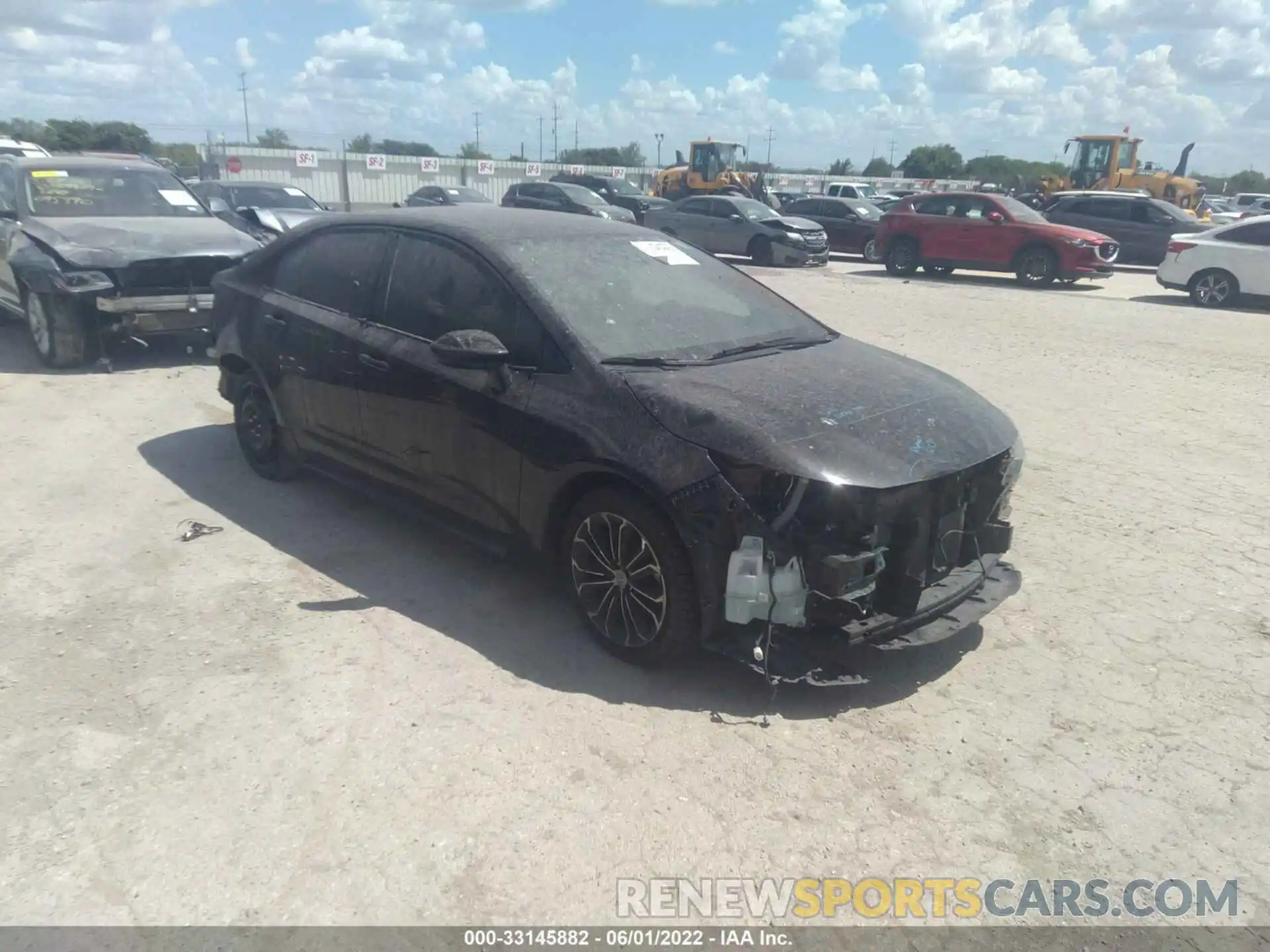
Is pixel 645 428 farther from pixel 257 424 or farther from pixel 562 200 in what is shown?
pixel 562 200

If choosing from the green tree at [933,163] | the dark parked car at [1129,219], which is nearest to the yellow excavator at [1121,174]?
the dark parked car at [1129,219]

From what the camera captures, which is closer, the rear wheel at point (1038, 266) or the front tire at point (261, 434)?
the front tire at point (261, 434)

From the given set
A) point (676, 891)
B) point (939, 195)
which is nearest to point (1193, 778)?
point (676, 891)

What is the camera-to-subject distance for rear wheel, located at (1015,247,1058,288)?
17.8m

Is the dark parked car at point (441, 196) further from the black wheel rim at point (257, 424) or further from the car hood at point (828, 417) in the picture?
the car hood at point (828, 417)

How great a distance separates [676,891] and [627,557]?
135 centimetres

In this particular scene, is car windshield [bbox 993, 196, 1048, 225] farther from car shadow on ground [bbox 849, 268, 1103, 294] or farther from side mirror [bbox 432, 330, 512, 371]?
side mirror [bbox 432, 330, 512, 371]

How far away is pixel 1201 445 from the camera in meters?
7.09

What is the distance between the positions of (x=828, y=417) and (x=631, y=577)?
1003 millimetres

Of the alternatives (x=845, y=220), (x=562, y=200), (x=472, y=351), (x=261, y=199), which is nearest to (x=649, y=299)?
(x=472, y=351)

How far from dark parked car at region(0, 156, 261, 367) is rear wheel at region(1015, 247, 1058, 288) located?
14521 mm

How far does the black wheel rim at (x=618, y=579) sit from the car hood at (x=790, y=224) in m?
17.8

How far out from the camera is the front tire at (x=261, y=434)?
A: 5.71m

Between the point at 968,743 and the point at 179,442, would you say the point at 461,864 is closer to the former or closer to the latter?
the point at 968,743
